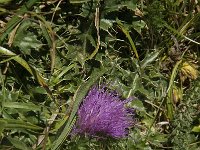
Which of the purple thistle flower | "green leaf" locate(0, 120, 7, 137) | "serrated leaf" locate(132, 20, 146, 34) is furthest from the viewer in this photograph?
"serrated leaf" locate(132, 20, 146, 34)

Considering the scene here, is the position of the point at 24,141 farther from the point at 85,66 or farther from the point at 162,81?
the point at 162,81

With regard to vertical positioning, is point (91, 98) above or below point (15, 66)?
below

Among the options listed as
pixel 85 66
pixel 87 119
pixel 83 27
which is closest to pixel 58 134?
pixel 87 119

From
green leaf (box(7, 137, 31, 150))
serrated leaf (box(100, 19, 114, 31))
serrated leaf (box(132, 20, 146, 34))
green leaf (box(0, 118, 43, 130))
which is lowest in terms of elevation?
green leaf (box(7, 137, 31, 150))

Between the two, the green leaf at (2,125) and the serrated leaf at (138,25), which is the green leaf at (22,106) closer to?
the green leaf at (2,125)

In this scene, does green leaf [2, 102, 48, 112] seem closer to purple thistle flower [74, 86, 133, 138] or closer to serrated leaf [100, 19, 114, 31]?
purple thistle flower [74, 86, 133, 138]

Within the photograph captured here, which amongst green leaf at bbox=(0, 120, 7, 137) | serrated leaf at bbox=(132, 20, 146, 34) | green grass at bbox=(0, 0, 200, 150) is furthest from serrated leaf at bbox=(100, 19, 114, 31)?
green leaf at bbox=(0, 120, 7, 137)

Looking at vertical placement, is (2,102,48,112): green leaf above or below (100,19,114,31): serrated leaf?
below

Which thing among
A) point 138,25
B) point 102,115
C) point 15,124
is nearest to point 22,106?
point 15,124

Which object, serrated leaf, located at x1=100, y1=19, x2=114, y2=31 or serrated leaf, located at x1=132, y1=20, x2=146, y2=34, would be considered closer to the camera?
serrated leaf, located at x1=100, y1=19, x2=114, y2=31
